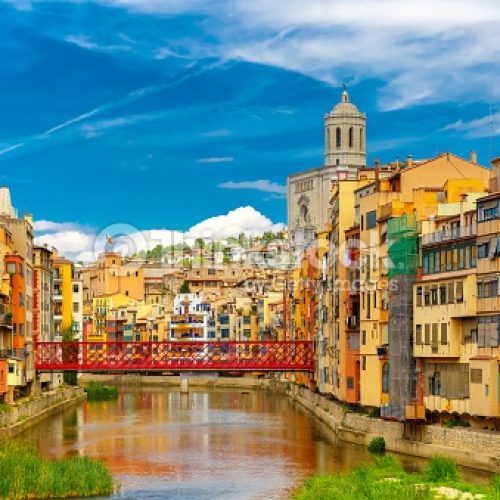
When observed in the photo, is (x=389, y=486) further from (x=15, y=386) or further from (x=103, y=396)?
(x=103, y=396)

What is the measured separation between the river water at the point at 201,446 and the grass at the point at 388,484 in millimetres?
3173

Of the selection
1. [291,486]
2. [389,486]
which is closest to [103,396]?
[291,486]

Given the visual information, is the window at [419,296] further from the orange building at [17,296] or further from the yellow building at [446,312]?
the orange building at [17,296]

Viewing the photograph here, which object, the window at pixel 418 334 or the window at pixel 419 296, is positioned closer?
the window at pixel 418 334

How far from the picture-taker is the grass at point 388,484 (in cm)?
3750

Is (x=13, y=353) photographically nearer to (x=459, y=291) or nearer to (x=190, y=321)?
(x=459, y=291)

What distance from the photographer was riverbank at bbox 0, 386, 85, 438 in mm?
62906

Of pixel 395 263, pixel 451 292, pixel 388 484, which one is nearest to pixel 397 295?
pixel 395 263

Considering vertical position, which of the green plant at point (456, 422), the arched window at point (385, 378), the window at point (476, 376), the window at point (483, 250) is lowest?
the green plant at point (456, 422)

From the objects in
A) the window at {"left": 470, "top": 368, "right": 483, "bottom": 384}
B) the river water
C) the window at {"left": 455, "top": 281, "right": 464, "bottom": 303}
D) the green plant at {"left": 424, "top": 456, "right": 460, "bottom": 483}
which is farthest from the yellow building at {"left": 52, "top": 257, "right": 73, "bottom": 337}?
the green plant at {"left": 424, "top": 456, "right": 460, "bottom": 483}

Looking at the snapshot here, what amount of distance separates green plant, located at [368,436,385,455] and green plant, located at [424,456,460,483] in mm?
11579

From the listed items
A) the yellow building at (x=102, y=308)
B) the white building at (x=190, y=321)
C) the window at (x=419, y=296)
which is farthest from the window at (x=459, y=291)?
the yellow building at (x=102, y=308)

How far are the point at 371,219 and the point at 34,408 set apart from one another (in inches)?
958

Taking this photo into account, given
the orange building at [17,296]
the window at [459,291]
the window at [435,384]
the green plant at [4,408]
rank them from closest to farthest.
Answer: the window at [459,291]
the window at [435,384]
the green plant at [4,408]
the orange building at [17,296]
